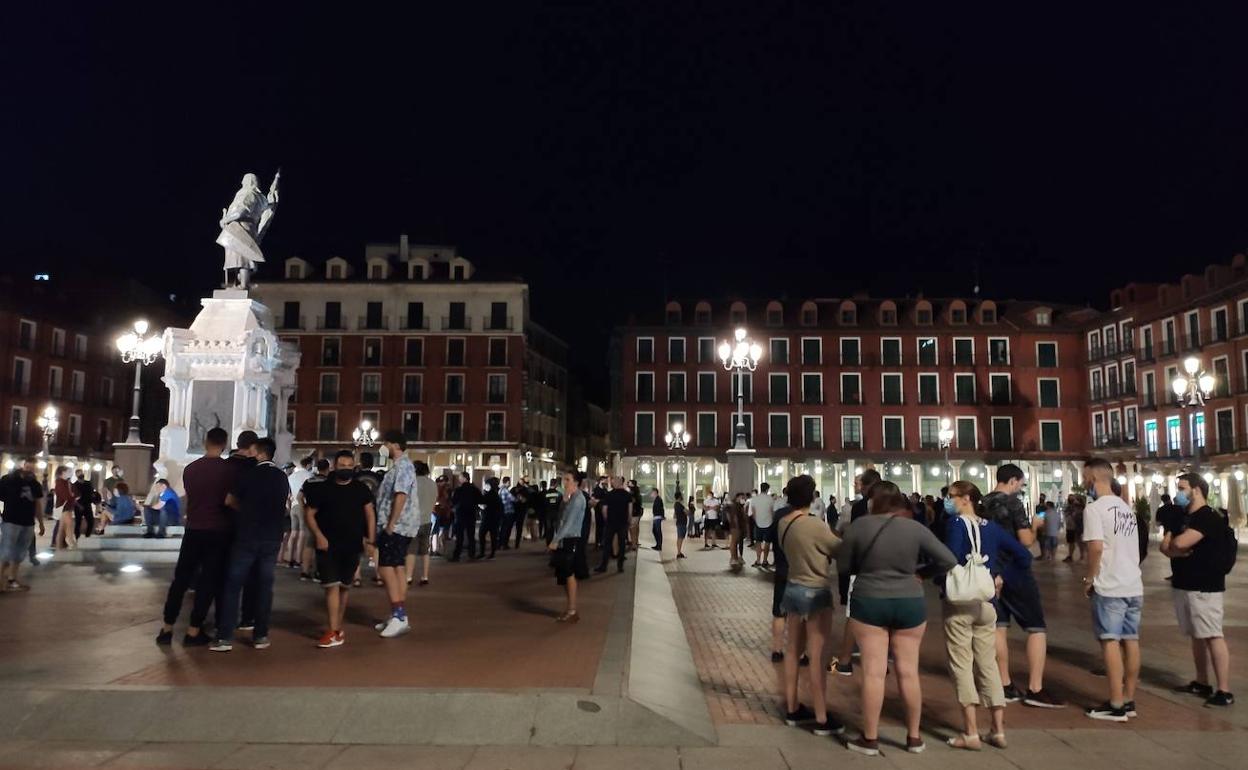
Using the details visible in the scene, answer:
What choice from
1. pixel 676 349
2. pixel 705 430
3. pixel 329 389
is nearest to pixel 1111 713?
pixel 705 430

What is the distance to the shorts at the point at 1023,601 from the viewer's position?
6891mm

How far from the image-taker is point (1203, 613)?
7055mm

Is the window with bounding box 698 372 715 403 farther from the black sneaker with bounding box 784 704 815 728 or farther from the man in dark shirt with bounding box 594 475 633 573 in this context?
the black sneaker with bounding box 784 704 815 728

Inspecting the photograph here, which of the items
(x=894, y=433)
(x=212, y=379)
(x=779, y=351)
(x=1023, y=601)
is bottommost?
(x=1023, y=601)

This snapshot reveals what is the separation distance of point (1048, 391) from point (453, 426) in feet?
134

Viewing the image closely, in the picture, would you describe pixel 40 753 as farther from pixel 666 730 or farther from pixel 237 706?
pixel 666 730

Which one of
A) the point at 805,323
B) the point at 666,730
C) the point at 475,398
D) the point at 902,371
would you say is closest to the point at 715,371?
the point at 805,323

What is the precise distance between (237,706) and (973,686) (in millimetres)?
4904

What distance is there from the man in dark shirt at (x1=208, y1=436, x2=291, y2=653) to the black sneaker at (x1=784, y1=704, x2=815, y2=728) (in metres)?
4.47

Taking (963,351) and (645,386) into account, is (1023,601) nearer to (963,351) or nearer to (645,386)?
(645,386)

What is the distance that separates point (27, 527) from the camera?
36.5 ft

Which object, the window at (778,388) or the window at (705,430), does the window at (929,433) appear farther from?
the window at (705,430)

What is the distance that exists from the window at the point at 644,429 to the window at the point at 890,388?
15962mm

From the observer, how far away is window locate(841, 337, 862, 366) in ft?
202
